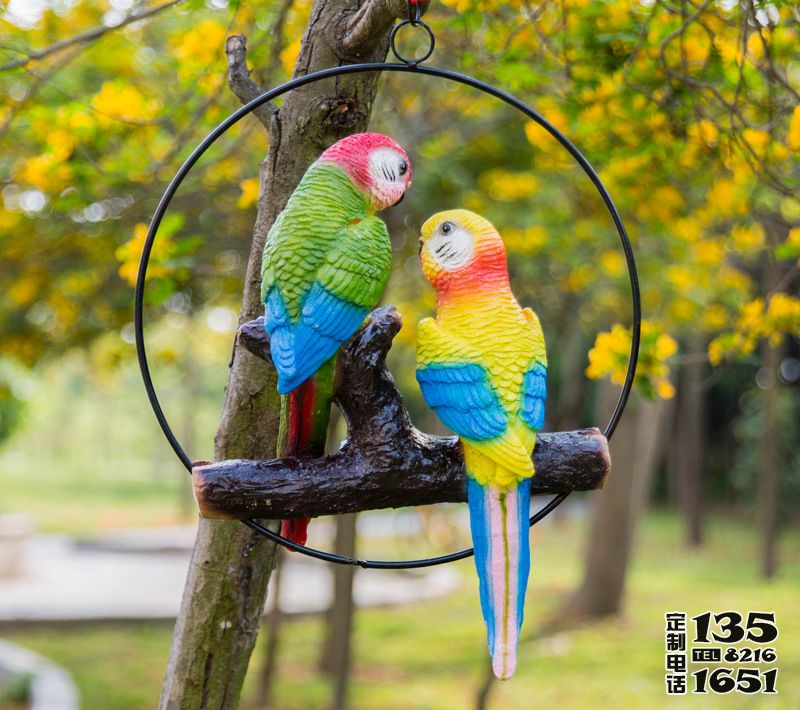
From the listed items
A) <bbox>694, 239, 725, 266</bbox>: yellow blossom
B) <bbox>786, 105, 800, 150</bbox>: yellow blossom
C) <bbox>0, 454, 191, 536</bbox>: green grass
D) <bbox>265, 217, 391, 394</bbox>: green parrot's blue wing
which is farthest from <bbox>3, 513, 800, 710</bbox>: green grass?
<bbox>0, 454, 191, 536</bbox>: green grass

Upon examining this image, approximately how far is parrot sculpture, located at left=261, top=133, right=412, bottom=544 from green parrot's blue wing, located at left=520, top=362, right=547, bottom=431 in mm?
267

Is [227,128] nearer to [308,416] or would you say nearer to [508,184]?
[308,416]

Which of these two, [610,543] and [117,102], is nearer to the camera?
[117,102]

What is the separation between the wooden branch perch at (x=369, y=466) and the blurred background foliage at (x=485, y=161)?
0.52 meters

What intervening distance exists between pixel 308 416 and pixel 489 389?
294mm

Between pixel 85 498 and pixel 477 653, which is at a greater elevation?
pixel 85 498

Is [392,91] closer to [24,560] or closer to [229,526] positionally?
[229,526]

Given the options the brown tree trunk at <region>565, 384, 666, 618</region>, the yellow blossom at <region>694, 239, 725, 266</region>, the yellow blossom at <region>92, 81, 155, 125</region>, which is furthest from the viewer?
the brown tree trunk at <region>565, 384, 666, 618</region>

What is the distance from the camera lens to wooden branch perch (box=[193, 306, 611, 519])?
1.41 m

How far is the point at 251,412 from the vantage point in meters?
1.83

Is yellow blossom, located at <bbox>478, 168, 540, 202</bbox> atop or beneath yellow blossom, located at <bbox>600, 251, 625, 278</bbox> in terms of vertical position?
atop

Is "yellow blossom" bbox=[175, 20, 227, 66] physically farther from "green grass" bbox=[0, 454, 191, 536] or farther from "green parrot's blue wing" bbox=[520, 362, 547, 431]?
"green grass" bbox=[0, 454, 191, 536]

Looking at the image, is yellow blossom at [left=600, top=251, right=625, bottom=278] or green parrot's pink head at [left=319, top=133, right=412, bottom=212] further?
yellow blossom at [left=600, top=251, right=625, bottom=278]

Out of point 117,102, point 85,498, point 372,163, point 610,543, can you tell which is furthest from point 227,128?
point 85,498
